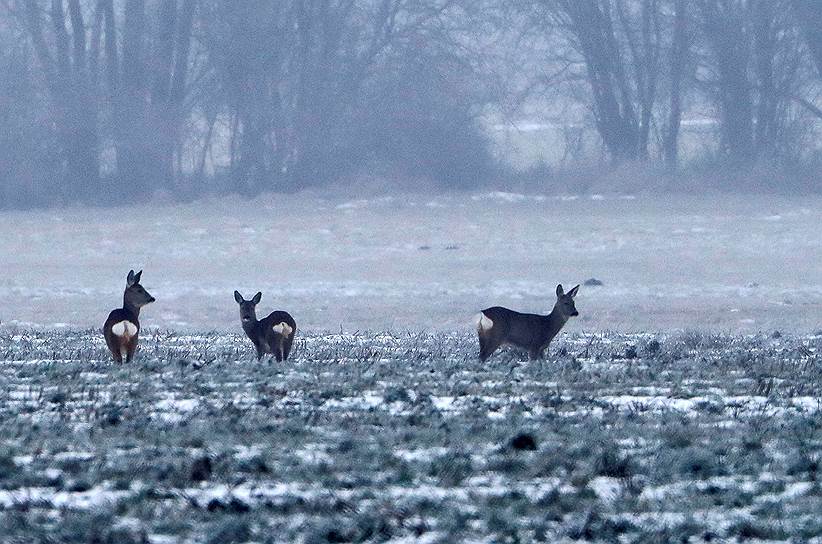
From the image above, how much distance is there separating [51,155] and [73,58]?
123 inches

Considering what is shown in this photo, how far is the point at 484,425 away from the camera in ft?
30.7

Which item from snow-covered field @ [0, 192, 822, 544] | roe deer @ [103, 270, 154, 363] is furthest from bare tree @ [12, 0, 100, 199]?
roe deer @ [103, 270, 154, 363]

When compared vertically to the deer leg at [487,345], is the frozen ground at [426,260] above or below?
above

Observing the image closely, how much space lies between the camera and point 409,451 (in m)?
8.41

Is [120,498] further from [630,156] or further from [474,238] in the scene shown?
[630,156]

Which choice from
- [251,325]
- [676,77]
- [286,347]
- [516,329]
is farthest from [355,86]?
[286,347]

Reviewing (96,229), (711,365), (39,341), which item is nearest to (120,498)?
(711,365)

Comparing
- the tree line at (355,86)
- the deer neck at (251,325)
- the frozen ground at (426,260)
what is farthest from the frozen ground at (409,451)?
the tree line at (355,86)

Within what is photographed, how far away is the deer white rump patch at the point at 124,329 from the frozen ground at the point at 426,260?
8.76m

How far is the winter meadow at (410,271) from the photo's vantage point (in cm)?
743

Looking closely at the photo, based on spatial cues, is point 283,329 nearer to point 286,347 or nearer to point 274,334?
point 274,334

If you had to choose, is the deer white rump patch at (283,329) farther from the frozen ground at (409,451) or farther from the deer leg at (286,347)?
the frozen ground at (409,451)

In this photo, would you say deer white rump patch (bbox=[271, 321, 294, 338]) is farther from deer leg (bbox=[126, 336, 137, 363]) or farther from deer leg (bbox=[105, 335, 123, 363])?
deer leg (bbox=[105, 335, 123, 363])

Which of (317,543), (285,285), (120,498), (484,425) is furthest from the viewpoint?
(285,285)
